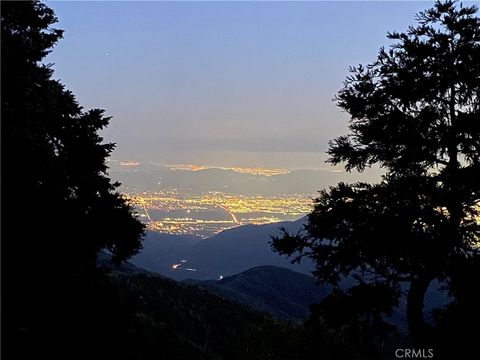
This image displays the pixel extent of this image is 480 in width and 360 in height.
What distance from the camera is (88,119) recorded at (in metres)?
17.8

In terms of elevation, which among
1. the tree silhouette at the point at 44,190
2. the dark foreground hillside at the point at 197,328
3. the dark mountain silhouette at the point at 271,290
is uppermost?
the tree silhouette at the point at 44,190

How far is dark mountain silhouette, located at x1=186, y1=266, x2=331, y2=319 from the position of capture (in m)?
120

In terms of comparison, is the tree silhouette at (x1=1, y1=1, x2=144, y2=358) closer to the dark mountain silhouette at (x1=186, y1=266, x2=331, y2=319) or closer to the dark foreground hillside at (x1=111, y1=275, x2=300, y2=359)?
the dark foreground hillside at (x1=111, y1=275, x2=300, y2=359)

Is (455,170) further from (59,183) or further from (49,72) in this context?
(49,72)

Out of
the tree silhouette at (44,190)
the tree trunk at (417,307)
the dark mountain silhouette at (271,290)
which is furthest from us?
the dark mountain silhouette at (271,290)

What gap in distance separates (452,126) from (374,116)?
212 centimetres

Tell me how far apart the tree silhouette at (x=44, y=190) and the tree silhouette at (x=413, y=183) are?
6065 mm

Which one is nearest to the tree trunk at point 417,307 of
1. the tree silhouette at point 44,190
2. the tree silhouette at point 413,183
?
the tree silhouette at point 413,183

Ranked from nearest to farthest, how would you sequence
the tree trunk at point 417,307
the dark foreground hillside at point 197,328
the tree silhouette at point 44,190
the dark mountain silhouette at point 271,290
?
the tree silhouette at point 44,190 → the tree trunk at point 417,307 → the dark foreground hillside at point 197,328 → the dark mountain silhouette at point 271,290

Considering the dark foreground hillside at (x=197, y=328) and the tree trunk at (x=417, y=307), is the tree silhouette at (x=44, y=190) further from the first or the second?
the tree trunk at (x=417, y=307)

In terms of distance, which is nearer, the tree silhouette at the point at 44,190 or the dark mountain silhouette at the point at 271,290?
the tree silhouette at the point at 44,190

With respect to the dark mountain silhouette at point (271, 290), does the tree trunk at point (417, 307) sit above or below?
above

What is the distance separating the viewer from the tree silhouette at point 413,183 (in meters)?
11.3

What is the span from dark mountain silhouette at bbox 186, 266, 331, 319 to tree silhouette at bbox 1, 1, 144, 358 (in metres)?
99.2
